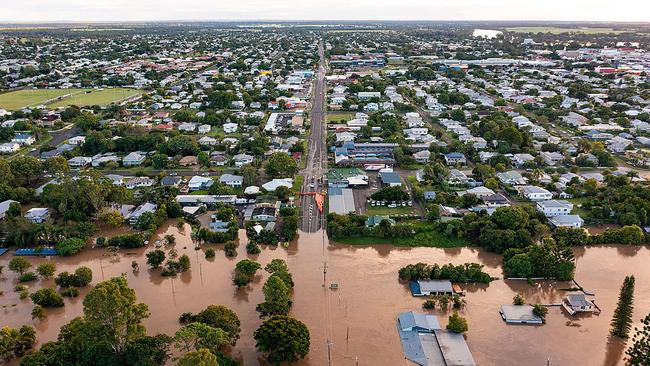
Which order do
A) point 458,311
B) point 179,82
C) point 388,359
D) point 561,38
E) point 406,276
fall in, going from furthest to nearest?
point 561,38, point 179,82, point 406,276, point 458,311, point 388,359

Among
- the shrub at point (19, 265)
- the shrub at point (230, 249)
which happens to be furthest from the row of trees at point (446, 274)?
the shrub at point (19, 265)

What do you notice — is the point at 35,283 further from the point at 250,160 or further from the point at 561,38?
the point at 561,38

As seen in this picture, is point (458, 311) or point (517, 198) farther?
point (517, 198)

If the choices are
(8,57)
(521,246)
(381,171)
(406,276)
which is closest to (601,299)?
(521,246)

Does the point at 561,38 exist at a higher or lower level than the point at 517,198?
higher

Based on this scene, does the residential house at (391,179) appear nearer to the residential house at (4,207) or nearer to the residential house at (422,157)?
the residential house at (422,157)

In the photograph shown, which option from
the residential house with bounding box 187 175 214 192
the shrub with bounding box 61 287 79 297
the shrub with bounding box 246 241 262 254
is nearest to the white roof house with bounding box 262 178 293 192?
the residential house with bounding box 187 175 214 192

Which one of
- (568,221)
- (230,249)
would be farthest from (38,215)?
(568,221)
